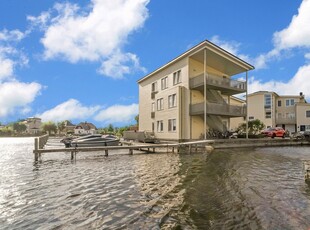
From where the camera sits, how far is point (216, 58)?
97.2ft

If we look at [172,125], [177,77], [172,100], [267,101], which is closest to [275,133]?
[172,125]

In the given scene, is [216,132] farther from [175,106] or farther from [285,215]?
[285,215]

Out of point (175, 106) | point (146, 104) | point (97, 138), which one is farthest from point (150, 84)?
point (97, 138)

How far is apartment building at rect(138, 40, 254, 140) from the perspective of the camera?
27.9 metres

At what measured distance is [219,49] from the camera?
28.0m

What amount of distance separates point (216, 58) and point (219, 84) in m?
3.31

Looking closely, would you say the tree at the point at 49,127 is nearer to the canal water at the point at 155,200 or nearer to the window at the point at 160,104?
the window at the point at 160,104

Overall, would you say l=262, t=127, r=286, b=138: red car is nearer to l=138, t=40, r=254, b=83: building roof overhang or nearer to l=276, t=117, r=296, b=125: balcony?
l=138, t=40, r=254, b=83: building roof overhang

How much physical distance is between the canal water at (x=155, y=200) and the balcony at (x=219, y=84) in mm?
16443

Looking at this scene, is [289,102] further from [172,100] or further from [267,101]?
[172,100]

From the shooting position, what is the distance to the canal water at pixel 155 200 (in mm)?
6246

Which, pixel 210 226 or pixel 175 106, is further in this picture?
pixel 175 106

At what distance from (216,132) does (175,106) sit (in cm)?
596

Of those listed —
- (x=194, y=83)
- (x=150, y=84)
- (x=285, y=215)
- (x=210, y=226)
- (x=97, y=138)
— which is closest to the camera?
(x=210, y=226)
